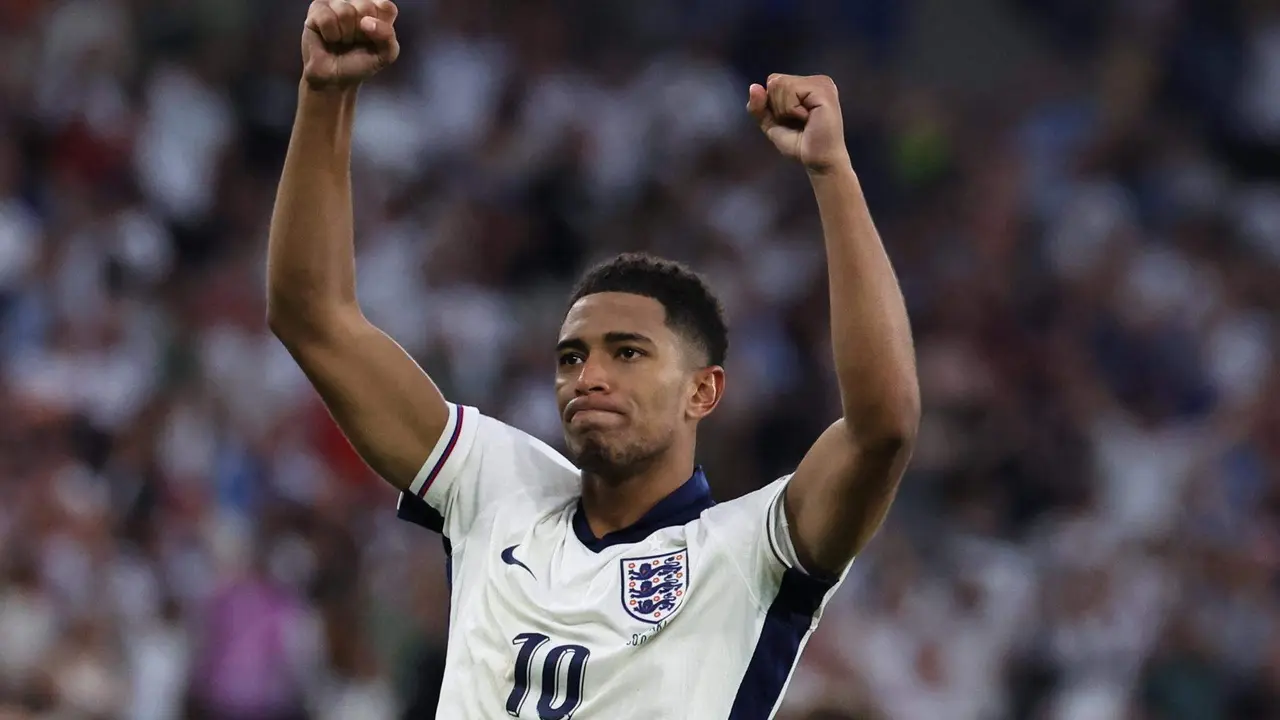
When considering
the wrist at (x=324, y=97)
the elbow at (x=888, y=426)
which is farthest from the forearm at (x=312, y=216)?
the elbow at (x=888, y=426)

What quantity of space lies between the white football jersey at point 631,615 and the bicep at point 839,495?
0.18 ft

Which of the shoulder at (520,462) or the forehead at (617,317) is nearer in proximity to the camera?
the forehead at (617,317)

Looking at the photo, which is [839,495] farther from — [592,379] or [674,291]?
[674,291]

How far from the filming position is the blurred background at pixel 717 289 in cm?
800

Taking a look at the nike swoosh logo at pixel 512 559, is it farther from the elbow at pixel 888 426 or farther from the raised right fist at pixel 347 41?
the raised right fist at pixel 347 41

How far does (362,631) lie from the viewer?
310 inches

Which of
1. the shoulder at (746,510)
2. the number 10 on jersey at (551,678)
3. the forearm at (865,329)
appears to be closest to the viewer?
the forearm at (865,329)

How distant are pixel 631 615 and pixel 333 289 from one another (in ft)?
3.01

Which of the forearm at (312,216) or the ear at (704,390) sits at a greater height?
the forearm at (312,216)

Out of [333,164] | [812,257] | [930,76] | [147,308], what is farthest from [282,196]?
[930,76]

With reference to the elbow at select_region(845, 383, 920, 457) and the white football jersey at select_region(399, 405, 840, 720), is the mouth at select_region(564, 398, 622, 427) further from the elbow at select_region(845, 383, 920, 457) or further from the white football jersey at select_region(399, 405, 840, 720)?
the elbow at select_region(845, 383, 920, 457)

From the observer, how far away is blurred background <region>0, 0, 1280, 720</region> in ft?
26.2

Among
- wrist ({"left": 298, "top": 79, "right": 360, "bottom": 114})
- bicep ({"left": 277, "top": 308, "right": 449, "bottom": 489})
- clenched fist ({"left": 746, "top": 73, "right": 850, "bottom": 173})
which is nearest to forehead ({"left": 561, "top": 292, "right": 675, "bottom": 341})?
→ bicep ({"left": 277, "top": 308, "right": 449, "bottom": 489})

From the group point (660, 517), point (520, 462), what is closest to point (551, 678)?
point (660, 517)
